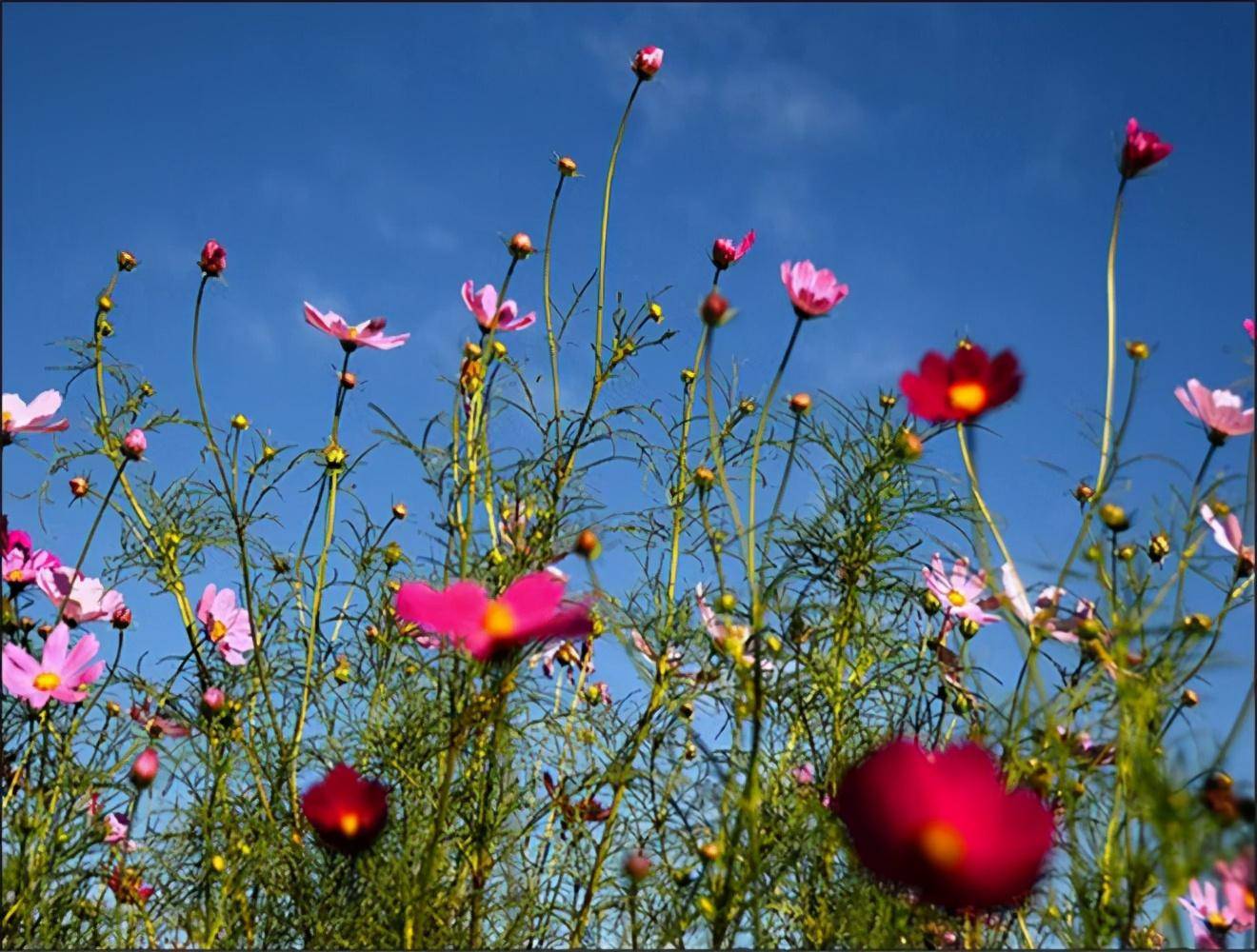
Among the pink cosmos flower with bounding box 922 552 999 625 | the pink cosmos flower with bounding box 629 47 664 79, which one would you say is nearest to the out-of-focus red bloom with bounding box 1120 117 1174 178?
the pink cosmos flower with bounding box 922 552 999 625

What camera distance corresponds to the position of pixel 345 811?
1.01 meters

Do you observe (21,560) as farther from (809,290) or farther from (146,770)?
(809,290)

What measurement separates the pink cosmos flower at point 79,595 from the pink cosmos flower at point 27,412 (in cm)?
19

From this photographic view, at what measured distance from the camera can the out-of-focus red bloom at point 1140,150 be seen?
1226 millimetres

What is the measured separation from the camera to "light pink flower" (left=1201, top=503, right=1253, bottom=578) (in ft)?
3.83

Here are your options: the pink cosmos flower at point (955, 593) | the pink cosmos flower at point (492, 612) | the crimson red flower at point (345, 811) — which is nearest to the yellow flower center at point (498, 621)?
the pink cosmos flower at point (492, 612)

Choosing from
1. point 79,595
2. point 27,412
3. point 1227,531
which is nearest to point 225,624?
point 79,595

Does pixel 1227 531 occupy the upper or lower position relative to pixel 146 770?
upper

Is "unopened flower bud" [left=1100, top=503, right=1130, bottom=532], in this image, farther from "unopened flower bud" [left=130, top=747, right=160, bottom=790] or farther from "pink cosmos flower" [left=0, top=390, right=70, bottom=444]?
"pink cosmos flower" [left=0, top=390, right=70, bottom=444]

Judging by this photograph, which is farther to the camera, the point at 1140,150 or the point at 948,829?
the point at 1140,150

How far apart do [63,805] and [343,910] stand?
504mm

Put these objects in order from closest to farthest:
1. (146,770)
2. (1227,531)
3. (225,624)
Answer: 1. (146,770)
2. (1227,531)
3. (225,624)

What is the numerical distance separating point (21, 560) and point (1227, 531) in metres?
1.49

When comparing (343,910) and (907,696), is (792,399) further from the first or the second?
(343,910)
